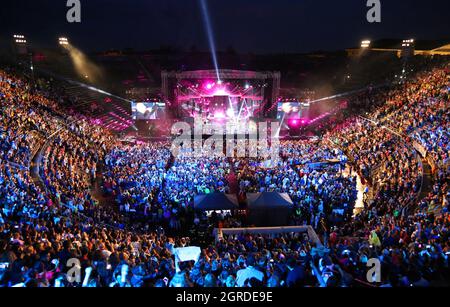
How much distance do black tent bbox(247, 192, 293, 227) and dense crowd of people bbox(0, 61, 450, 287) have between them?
1.01 meters

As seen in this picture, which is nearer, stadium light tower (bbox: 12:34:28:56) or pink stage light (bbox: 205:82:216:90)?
pink stage light (bbox: 205:82:216:90)

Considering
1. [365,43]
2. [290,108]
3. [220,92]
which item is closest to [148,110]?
[220,92]

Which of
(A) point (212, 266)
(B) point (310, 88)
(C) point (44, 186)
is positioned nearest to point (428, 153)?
(A) point (212, 266)

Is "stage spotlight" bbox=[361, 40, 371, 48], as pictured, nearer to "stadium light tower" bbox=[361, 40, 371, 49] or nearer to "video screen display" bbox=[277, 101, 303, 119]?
"stadium light tower" bbox=[361, 40, 371, 49]

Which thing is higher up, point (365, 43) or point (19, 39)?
point (365, 43)

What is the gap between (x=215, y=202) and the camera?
11.5 meters

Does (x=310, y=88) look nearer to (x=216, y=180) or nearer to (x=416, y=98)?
(x=416, y=98)

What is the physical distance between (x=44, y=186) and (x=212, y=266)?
8482 mm

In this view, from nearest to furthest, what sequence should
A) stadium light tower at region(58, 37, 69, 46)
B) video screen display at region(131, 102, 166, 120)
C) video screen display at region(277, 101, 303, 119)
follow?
1. video screen display at region(131, 102, 166, 120)
2. video screen display at region(277, 101, 303, 119)
3. stadium light tower at region(58, 37, 69, 46)

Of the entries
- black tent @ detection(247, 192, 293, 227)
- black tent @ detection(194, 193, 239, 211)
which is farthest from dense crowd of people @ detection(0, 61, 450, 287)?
black tent @ detection(247, 192, 293, 227)

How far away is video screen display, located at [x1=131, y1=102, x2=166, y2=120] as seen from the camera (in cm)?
3073

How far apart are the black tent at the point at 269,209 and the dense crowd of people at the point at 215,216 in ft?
3.30

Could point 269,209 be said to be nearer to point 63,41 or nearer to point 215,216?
point 215,216

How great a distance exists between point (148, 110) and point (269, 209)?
22.0m
